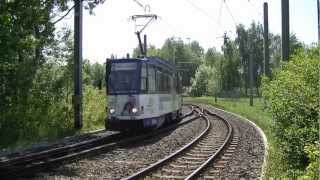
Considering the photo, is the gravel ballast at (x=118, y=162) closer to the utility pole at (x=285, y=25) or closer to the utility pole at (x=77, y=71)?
the utility pole at (x=285, y=25)

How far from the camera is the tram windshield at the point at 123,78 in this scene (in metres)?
23.4

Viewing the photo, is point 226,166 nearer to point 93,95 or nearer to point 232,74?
point 93,95

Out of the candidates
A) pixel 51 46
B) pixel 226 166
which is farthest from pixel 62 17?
pixel 226 166

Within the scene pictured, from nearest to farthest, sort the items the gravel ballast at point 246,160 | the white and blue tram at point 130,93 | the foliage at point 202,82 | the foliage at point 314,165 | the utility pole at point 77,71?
the foliage at point 314,165
the gravel ballast at point 246,160
the white and blue tram at point 130,93
the utility pole at point 77,71
the foliage at point 202,82

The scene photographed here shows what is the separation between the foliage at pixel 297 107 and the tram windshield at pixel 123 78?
784 centimetres

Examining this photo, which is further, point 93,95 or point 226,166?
point 93,95

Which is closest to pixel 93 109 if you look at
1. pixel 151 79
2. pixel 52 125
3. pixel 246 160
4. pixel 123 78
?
pixel 52 125

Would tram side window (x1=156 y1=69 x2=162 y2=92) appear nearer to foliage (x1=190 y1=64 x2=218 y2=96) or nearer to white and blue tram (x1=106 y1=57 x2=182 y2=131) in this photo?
white and blue tram (x1=106 y1=57 x2=182 y2=131)

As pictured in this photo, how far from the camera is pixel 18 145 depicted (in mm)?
20109

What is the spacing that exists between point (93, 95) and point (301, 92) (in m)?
20.9

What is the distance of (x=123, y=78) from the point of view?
930 inches

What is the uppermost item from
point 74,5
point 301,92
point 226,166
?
point 74,5

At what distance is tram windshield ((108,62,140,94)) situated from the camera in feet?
76.7

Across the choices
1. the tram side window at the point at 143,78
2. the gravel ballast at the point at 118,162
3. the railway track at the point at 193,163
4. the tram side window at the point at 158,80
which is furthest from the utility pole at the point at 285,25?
the tram side window at the point at 158,80
